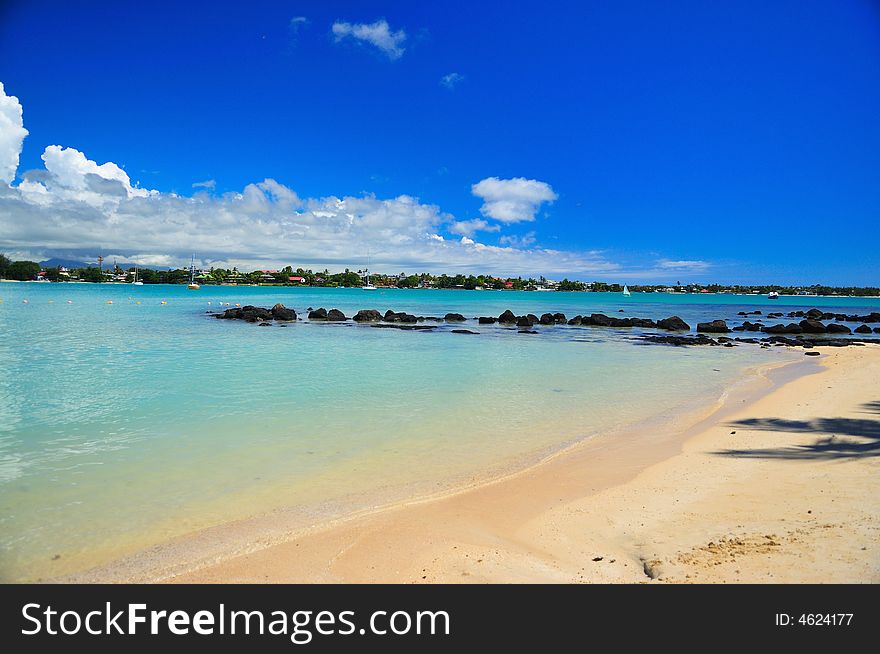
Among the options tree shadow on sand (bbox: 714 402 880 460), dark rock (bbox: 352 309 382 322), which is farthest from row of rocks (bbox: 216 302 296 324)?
tree shadow on sand (bbox: 714 402 880 460)

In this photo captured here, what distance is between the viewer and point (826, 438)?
30.9 ft

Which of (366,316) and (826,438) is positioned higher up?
Result: (366,316)

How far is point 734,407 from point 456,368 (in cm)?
1003

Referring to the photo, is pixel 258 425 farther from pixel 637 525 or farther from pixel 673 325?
pixel 673 325

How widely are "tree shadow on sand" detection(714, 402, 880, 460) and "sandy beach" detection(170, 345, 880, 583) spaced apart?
1.8 inches

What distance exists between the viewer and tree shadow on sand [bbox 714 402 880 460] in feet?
27.7

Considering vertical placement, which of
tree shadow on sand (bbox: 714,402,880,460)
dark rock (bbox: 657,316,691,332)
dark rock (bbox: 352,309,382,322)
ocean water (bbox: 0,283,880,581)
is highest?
dark rock (bbox: 657,316,691,332)

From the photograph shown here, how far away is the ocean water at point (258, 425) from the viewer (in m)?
6.43

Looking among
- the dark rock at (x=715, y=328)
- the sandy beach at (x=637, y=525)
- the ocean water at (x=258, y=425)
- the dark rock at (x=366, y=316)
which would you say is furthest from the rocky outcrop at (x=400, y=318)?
the sandy beach at (x=637, y=525)

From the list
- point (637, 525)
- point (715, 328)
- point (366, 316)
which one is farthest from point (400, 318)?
point (637, 525)

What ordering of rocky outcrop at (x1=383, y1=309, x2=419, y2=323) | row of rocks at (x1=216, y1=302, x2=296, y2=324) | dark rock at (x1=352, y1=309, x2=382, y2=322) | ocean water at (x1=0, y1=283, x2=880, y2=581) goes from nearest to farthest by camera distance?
1. ocean water at (x1=0, y1=283, x2=880, y2=581)
2. row of rocks at (x1=216, y1=302, x2=296, y2=324)
3. dark rock at (x1=352, y1=309, x2=382, y2=322)
4. rocky outcrop at (x1=383, y1=309, x2=419, y2=323)

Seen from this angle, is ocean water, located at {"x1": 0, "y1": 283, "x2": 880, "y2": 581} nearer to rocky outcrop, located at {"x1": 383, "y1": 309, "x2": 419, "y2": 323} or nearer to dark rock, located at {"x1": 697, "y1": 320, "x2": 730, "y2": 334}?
dark rock, located at {"x1": 697, "y1": 320, "x2": 730, "y2": 334}

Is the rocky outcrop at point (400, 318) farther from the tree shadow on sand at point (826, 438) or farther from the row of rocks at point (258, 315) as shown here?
the tree shadow on sand at point (826, 438)

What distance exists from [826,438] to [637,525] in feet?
20.0
